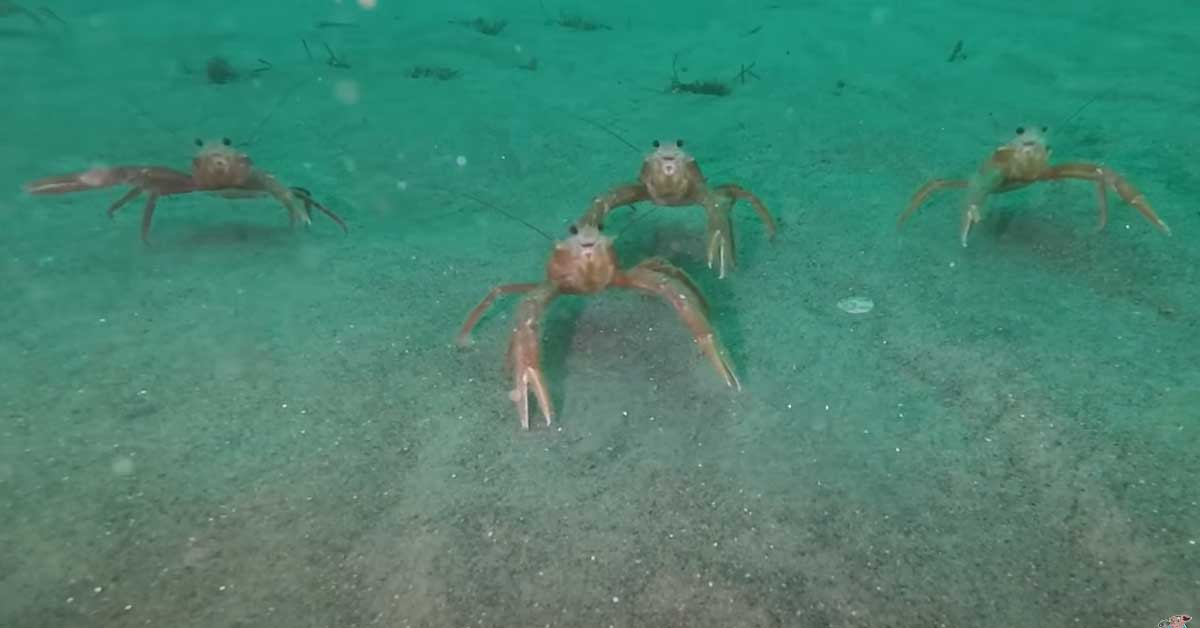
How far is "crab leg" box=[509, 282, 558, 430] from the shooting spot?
13.3 feet

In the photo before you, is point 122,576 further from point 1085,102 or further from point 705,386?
point 1085,102

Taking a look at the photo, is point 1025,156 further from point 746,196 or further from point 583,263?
point 583,263

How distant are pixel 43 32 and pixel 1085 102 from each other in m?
16.7

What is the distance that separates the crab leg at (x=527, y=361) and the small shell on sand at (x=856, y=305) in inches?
88.7

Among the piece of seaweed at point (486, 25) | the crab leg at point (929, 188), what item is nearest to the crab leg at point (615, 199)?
the crab leg at point (929, 188)

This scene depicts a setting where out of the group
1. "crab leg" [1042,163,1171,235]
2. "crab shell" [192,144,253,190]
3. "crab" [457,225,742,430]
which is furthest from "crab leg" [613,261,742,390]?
"crab shell" [192,144,253,190]

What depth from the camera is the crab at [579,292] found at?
4117 millimetres

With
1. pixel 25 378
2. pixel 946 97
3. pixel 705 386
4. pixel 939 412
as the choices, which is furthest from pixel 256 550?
pixel 946 97

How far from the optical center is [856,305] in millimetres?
5168

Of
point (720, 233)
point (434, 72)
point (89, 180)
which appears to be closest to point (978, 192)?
point (720, 233)

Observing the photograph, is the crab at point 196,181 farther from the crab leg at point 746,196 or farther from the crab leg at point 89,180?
the crab leg at point 746,196

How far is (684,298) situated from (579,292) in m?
0.78

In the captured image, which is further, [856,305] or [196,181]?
[196,181]

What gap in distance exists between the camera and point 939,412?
403 centimetres
